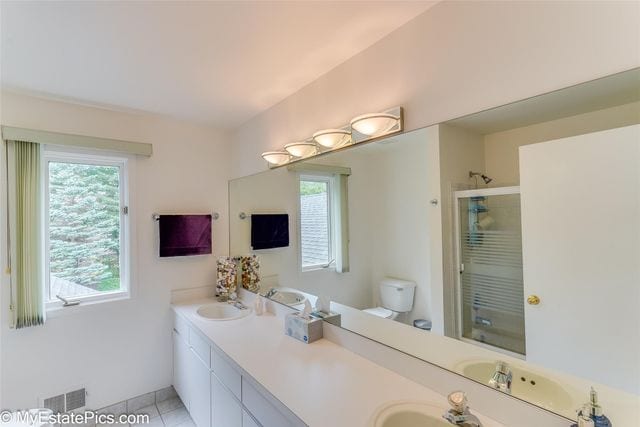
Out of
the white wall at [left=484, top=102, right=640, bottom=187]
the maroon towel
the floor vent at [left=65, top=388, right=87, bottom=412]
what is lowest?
the floor vent at [left=65, top=388, right=87, bottom=412]

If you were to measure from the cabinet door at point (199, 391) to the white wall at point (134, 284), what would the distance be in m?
0.55

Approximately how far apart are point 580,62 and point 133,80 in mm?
2195

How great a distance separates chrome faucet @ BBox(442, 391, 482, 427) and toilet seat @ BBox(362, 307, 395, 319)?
1.61 ft

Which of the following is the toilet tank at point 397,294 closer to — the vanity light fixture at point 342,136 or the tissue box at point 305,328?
the tissue box at point 305,328

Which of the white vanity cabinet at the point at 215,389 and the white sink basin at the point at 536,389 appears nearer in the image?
the white sink basin at the point at 536,389

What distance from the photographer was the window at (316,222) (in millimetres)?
1883

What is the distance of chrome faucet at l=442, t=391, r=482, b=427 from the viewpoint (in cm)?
93

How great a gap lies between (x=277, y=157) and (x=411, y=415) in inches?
65.8

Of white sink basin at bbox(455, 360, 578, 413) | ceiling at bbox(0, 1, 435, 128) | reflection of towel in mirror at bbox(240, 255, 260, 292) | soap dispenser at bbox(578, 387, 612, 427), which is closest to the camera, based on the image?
soap dispenser at bbox(578, 387, 612, 427)

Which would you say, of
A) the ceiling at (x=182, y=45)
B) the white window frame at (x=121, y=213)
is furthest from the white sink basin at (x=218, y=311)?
the ceiling at (x=182, y=45)

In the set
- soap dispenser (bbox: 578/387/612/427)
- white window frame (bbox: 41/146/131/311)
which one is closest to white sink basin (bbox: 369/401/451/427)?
soap dispenser (bbox: 578/387/612/427)

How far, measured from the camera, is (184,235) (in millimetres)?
2568

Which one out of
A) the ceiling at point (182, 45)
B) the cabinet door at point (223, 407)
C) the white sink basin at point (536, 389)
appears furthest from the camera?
the cabinet door at point (223, 407)

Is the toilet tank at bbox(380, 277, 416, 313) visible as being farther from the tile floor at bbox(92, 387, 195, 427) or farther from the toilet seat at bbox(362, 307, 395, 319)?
the tile floor at bbox(92, 387, 195, 427)
